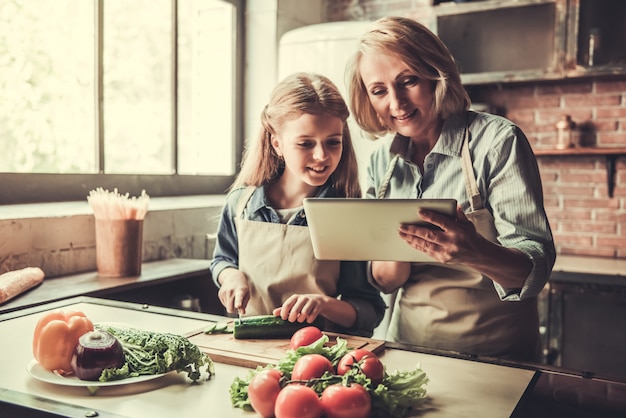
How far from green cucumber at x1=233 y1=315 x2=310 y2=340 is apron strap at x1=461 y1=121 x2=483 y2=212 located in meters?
0.55

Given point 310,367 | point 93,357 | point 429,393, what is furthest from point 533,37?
point 93,357

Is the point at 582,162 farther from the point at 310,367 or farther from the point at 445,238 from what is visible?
the point at 310,367

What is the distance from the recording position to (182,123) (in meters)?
3.50

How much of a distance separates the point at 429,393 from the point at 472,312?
540 millimetres

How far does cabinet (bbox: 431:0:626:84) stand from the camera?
322cm

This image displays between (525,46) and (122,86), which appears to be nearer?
(122,86)

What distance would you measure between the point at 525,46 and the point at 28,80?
→ 2.61 metres

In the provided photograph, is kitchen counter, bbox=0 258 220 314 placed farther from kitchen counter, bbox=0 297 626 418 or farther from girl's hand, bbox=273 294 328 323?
girl's hand, bbox=273 294 328 323

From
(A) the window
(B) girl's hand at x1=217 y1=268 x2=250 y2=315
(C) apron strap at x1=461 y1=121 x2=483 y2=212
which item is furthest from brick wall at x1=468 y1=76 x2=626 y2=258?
(B) girl's hand at x1=217 y1=268 x2=250 y2=315

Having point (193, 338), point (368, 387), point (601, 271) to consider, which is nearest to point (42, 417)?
point (193, 338)

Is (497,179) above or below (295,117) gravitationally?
below

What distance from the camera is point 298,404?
0.89 metres

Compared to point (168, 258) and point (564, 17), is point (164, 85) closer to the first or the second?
point (168, 258)

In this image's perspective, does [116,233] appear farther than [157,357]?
Yes
